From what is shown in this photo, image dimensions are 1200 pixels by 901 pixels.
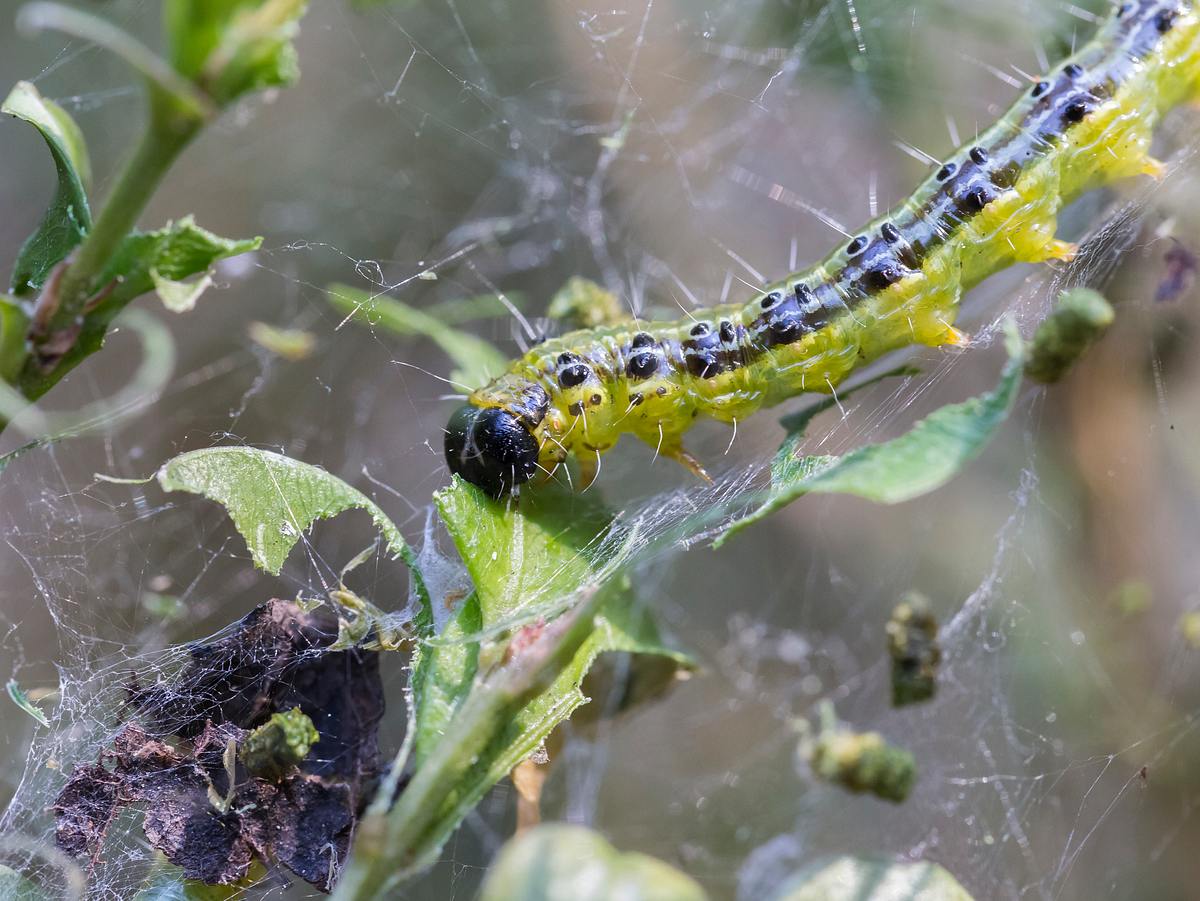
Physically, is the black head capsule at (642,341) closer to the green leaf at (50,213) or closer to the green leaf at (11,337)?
the green leaf at (50,213)

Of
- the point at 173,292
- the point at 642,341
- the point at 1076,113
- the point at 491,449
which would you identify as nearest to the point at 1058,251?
the point at 1076,113

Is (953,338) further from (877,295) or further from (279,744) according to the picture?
(279,744)

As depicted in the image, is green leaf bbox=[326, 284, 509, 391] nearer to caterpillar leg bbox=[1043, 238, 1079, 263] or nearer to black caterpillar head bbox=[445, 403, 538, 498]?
black caterpillar head bbox=[445, 403, 538, 498]

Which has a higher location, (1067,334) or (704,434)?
(1067,334)

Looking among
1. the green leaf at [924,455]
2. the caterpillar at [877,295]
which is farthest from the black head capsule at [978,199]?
the green leaf at [924,455]

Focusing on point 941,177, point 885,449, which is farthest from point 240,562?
point 885,449
